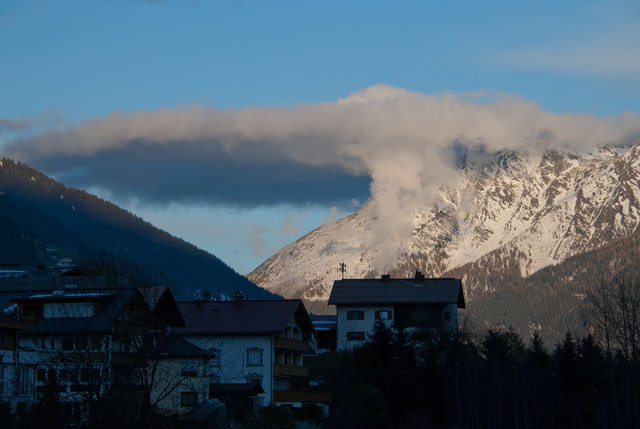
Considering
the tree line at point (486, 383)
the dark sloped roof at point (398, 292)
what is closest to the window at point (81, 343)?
the tree line at point (486, 383)

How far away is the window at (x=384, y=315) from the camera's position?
107 metres

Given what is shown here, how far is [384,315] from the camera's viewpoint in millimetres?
107062

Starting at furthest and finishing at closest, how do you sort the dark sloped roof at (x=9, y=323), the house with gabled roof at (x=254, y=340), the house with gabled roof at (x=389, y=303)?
1. the house with gabled roof at (x=389, y=303)
2. the house with gabled roof at (x=254, y=340)
3. the dark sloped roof at (x=9, y=323)

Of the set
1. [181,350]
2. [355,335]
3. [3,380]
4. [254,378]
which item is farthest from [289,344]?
[355,335]

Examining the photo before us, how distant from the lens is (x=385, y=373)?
7912 cm

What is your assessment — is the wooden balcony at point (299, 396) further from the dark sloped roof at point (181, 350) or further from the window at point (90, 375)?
the window at point (90, 375)

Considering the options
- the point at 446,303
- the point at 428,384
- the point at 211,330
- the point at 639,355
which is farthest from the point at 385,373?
the point at 446,303

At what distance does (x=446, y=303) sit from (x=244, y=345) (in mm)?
34558

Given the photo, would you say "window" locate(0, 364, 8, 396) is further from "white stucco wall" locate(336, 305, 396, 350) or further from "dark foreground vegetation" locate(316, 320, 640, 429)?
"white stucco wall" locate(336, 305, 396, 350)

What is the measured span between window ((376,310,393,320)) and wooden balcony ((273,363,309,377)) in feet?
82.0

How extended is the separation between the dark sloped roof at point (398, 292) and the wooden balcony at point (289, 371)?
85.1 ft

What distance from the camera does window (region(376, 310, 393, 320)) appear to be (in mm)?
106625

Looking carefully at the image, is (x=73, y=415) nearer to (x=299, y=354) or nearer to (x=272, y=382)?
(x=272, y=382)

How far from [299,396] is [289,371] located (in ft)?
8.95
